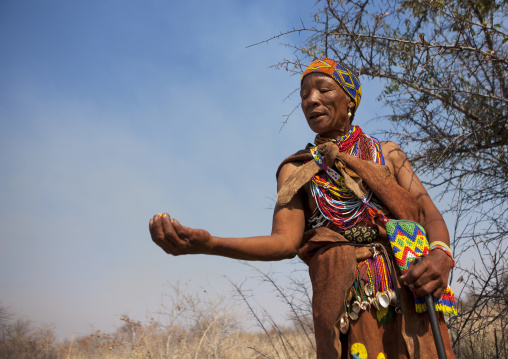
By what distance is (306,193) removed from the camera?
2578 millimetres

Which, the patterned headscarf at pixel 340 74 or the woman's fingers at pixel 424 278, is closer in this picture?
the woman's fingers at pixel 424 278

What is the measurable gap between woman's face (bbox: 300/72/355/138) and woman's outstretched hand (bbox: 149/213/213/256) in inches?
40.6

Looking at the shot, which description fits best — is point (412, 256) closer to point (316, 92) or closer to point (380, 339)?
point (380, 339)

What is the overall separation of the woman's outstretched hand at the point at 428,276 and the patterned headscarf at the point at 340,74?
3.41 feet

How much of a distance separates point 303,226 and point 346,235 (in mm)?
→ 287

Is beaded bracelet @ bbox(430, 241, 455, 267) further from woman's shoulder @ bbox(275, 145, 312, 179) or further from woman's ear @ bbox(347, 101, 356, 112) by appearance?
woman's ear @ bbox(347, 101, 356, 112)

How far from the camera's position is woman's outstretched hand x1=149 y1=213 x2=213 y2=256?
5.51 ft

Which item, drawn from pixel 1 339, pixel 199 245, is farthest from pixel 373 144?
pixel 1 339

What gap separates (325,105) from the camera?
8.45 feet

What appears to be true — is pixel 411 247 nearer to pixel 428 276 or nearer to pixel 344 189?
pixel 428 276

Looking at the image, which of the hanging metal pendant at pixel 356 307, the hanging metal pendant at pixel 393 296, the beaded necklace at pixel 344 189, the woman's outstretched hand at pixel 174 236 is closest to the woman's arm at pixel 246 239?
the woman's outstretched hand at pixel 174 236

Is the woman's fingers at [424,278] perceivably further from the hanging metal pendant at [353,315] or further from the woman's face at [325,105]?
the woman's face at [325,105]

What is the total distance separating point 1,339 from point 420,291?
6.69 metres

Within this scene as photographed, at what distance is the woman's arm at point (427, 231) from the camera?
1.94m
